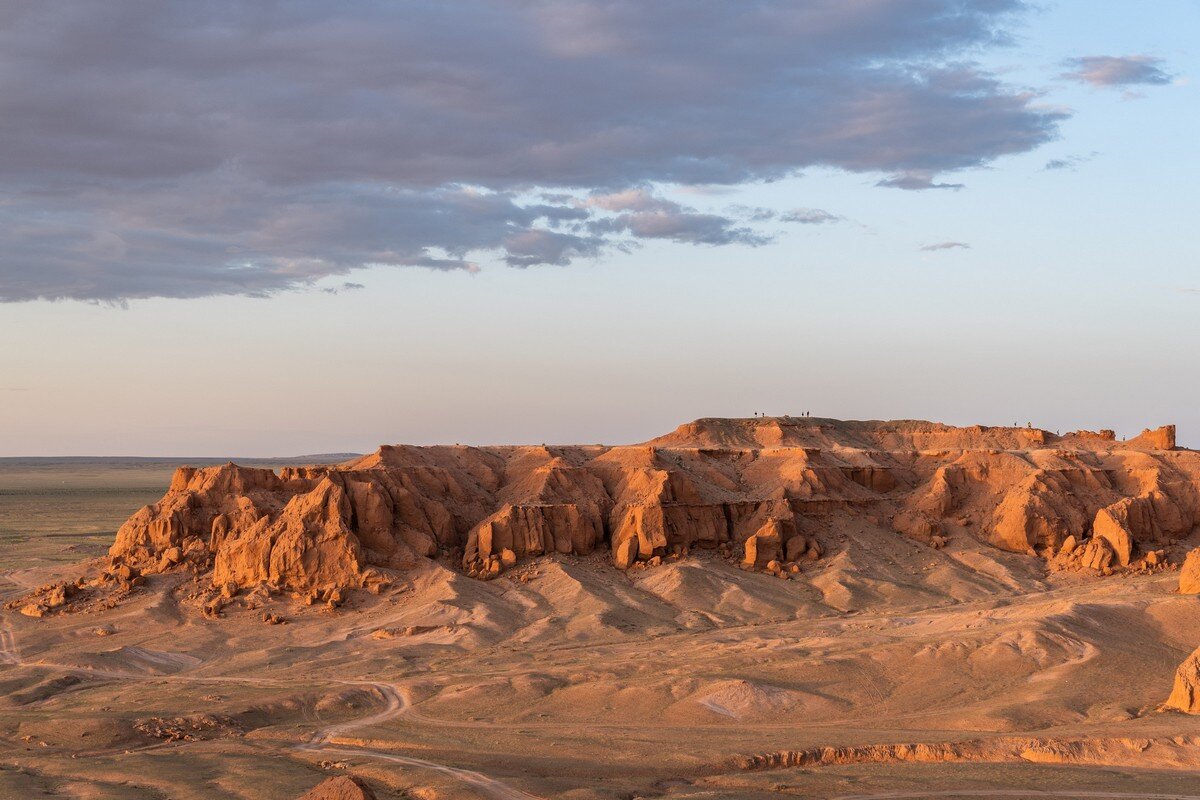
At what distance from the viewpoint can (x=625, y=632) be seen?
232 ft

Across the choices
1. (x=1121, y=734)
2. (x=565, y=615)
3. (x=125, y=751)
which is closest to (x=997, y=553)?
(x=565, y=615)

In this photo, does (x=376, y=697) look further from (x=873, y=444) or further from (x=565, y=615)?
(x=873, y=444)

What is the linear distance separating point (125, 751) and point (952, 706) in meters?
32.8

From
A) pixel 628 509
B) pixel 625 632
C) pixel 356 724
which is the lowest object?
pixel 356 724

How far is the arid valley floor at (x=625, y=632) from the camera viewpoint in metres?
46.0

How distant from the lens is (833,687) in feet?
185

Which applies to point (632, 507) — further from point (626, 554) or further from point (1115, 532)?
point (1115, 532)

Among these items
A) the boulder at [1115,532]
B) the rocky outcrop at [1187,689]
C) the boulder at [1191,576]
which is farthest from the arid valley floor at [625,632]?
the boulder at [1191,576]

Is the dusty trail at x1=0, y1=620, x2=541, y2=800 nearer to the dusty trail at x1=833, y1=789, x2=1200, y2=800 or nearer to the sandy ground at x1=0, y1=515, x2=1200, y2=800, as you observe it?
the sandy ground at x1=0, y1=515, x2=1200, y2=800

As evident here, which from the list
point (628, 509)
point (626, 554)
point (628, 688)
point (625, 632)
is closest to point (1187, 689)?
point (628, 688)

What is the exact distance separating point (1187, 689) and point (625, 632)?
2885 centimetres

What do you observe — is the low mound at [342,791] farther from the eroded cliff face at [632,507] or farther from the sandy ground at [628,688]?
the eroded cliff face at [632,507]

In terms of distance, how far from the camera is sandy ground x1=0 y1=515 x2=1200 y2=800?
44562 mm

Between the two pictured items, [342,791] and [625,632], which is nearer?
[342,791]
